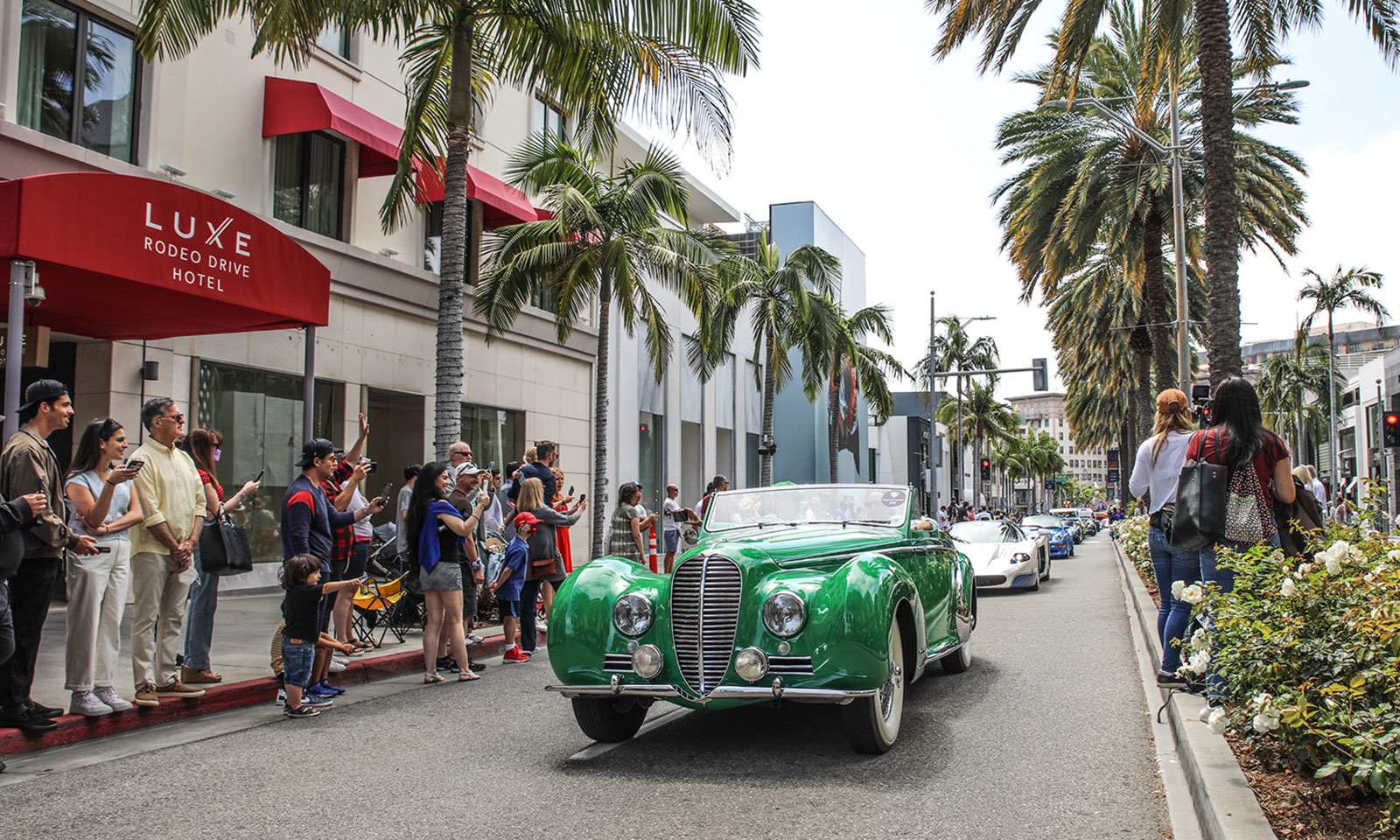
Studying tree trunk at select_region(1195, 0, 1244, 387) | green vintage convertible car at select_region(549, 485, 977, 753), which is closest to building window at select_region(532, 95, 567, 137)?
tree trunk at select_region(1195, 0, 1244, 387)

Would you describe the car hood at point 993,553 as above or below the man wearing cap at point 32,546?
below

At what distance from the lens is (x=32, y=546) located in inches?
237

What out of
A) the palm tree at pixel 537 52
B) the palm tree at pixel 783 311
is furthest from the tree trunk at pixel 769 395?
the palm tree at pixel 537 52

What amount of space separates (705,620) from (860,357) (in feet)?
94.4

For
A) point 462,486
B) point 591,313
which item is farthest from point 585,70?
point 591,313

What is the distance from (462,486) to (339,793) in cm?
405

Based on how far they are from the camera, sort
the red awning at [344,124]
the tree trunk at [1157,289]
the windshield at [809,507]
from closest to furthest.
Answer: the windshield at [809,507]
the red awning at [344,124]
the tree trunk at [1157,289]

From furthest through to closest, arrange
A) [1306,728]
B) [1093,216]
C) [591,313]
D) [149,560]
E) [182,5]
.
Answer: [591,313] < [1093,216] < [182,5] < [149,560] < [1306,728]

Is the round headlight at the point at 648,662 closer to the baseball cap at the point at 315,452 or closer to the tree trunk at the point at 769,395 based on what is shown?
the baseball cap at the point at 315,452

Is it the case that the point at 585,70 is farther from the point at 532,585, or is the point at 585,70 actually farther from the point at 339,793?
the point at 339,793

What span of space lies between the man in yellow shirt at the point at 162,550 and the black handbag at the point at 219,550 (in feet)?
0.65

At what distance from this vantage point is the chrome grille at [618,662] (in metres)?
5.85

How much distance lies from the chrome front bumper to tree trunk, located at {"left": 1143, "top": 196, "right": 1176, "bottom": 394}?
18679mm

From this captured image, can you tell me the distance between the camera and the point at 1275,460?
609 cm
